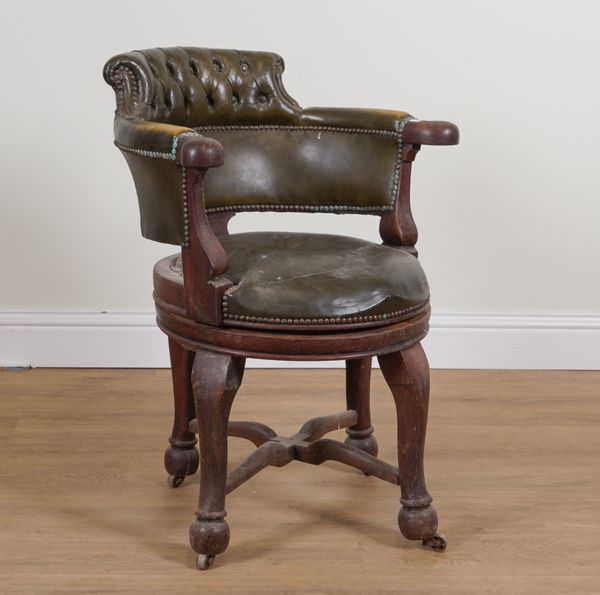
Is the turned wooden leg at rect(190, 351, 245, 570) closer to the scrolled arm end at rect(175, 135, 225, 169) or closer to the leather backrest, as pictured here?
the scrolled arm end at rect(175, 135, 225, 169)

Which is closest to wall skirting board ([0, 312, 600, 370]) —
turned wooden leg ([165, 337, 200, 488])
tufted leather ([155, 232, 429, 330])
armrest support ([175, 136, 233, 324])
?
turned wooden leg ([165, 337, 200, 488])

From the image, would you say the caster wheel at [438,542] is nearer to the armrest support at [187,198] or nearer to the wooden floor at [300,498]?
the wooden floor at [300,498]

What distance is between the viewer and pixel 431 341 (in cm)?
352

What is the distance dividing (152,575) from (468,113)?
184cm

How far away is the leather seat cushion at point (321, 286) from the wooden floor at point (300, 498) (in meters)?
0.54

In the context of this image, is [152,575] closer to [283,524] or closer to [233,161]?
[283,524]

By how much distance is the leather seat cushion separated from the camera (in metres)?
2.09

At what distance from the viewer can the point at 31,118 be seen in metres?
3.38

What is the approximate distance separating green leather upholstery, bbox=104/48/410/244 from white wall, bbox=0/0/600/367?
700 millimetres

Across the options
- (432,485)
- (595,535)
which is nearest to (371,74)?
(432,485)

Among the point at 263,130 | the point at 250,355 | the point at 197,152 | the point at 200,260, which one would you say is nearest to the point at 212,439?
the point at 250,355

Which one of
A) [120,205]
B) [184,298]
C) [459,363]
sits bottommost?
[459,363]

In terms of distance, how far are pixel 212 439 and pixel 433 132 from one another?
0.84 m

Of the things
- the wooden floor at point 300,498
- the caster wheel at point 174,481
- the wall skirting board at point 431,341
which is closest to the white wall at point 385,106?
the wall skirting board at point 431,341
